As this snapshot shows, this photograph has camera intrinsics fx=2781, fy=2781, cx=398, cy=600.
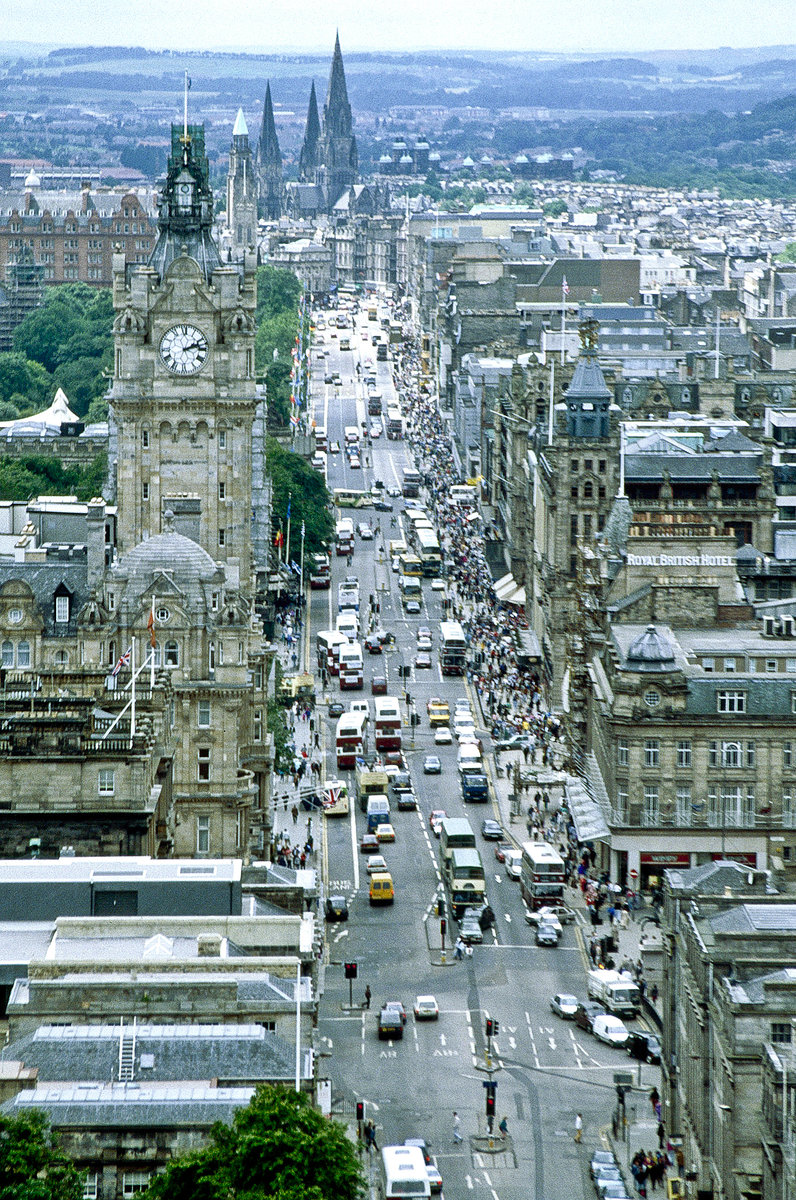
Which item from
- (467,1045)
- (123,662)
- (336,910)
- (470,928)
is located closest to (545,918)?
(470,928)

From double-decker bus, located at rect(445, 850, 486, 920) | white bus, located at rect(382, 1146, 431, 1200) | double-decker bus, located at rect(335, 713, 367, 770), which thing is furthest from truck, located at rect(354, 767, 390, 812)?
white bus, located at rect(382, 1146, 431, 1200)

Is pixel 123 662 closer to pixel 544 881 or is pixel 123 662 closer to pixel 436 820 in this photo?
pixel 544 881

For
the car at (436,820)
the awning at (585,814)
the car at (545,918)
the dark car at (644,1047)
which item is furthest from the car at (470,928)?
the dark car at (644,1047)

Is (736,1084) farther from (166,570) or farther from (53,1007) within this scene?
(166,570)

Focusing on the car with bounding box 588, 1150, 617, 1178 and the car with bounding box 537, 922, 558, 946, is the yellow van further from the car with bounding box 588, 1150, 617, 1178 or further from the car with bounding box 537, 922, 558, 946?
the car with bounding box 588, 1150, 617, 1178

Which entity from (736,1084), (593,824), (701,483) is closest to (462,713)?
(701,483)

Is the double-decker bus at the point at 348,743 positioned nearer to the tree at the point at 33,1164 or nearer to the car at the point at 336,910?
the car at the point at 336,910

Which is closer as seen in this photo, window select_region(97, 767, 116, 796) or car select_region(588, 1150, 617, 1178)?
car select_region(588, 1150, 617, 1178)
